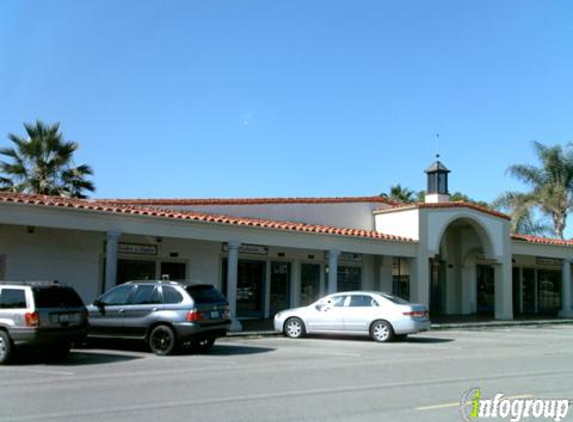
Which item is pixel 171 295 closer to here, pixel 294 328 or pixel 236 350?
pixel 236 350

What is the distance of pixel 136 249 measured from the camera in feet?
69.8

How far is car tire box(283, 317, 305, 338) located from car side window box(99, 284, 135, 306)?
575 cm

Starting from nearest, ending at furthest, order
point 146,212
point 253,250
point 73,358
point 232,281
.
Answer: point 73,358
point 146,212
point 232,281
point 253,250

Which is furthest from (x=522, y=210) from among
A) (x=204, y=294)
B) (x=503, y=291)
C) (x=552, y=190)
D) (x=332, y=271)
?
(x=204, y=294)

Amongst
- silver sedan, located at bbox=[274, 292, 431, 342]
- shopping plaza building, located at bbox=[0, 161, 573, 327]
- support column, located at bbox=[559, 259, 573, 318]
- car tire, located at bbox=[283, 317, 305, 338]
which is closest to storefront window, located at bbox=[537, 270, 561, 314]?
shopping plaza building, located at bbox=[0, 161, 573, 327]

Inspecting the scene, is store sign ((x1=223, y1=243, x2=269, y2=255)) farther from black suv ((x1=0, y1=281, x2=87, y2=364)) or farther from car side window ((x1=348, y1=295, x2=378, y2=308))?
black suv ((x1=0, y1=281, x2=87, y2=364))

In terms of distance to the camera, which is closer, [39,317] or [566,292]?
[39,317]

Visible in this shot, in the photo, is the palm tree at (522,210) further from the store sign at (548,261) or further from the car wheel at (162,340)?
the car wheel at (162,340)

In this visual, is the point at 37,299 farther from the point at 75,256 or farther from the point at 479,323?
the point at 479,323

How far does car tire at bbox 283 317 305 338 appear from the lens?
1891 cm

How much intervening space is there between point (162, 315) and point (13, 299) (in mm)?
3038

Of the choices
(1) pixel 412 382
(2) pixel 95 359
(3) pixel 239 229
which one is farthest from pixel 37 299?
(3) pixel 239 229

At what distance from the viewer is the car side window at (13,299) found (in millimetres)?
12428

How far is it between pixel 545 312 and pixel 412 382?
28.7 metres
